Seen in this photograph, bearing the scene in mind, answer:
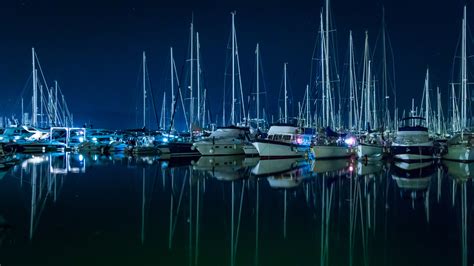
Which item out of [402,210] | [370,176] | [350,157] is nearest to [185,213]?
[402,210]

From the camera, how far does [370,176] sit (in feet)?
86.2

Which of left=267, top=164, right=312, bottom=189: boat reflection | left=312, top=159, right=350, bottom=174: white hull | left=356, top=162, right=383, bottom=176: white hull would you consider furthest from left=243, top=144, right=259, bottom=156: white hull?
left=267, top=164, right=312, bottom=189: boat reflection

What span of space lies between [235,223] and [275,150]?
2947 centimetres

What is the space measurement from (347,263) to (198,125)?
44.3m

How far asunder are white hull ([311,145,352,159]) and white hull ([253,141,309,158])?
2828 millimetres

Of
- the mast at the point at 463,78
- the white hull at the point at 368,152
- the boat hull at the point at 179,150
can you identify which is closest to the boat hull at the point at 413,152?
the white hull at the point at 368,152

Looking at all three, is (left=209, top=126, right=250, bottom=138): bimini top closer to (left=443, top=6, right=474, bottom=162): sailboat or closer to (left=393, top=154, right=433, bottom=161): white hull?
(left=393, top=154, right=433, bottom=161): white hull

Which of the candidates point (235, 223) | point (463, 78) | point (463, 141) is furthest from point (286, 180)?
point (463, 78)

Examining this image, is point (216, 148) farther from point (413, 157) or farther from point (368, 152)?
point (413, 157)

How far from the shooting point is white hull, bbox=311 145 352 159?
40.5 meters

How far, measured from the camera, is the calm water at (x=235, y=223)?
9211mm

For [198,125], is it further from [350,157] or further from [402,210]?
[402,210]

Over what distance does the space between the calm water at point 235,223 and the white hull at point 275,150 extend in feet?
63.4

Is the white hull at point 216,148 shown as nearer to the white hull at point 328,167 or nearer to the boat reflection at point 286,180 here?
the white hull at point 328,167
